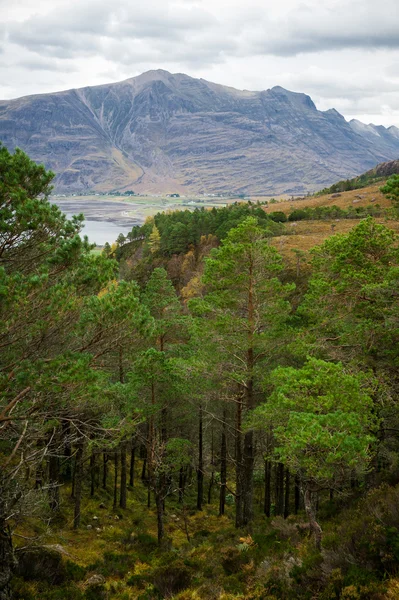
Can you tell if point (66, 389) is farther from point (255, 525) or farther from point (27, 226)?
point (255, 525)

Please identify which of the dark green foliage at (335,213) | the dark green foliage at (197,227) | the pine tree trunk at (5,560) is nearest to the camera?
the pine tree trunk at (5,560)

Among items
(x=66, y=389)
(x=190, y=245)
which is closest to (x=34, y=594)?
(x=66, y=389)

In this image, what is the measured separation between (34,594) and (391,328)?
483 inches

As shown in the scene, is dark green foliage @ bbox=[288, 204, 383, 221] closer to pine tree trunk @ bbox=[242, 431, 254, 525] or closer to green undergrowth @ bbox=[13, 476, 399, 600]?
pine tree trunk @ bbox=[242, 431, 254, 525]

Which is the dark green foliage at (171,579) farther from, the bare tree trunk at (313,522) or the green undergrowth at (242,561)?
the bare tree trunk at (313,522)

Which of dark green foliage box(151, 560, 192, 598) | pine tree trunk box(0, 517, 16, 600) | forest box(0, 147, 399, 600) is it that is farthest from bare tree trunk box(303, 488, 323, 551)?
pine tree trunk box(0, 517, 16, 600)

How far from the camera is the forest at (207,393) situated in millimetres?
9422

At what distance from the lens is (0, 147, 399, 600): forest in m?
9.42

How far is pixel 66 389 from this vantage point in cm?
1027

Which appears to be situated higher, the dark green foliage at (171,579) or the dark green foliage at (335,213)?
the dark green foliage at (335,213)

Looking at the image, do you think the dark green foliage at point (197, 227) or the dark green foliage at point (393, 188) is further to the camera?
the dark green foliage at point (197, 227)

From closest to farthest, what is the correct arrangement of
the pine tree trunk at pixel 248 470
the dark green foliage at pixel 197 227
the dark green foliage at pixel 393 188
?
the dark green foliage at pixel 393 188, the pine tree trunk at pixel 248 470, the dark green foliage at pixel 197 227

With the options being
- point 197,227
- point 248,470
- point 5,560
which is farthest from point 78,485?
point 197,227

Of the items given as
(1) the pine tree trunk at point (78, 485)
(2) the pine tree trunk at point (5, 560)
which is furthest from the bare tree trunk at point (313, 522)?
(1) the pine tree trunk at point (78, 485)
